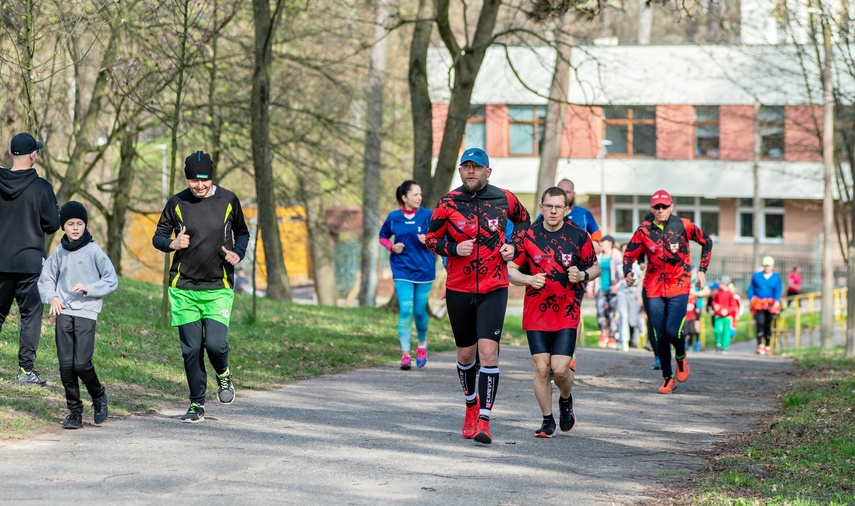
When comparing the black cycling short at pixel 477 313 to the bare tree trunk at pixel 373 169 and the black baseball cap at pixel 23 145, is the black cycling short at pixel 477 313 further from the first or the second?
the bare tree trunk at pixel 373 169

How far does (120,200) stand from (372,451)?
1800 centimetres

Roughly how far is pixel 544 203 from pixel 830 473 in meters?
2.78

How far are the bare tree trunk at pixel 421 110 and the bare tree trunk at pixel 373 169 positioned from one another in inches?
235

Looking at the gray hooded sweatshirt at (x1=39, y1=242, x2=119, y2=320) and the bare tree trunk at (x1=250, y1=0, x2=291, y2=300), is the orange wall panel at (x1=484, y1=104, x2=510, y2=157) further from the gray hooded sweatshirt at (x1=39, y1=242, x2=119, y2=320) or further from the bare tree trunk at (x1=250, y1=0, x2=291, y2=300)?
the gray hooded sweatshirt at (x1=39, y1=242, x2=119, y2=320)

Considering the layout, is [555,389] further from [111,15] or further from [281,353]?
[111,15]

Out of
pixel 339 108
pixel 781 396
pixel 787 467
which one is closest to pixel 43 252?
pixel 787 467

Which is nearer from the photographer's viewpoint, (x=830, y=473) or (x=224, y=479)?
(x=224, y=479)

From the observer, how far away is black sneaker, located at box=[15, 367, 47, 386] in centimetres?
955

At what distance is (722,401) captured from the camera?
37.8 feet

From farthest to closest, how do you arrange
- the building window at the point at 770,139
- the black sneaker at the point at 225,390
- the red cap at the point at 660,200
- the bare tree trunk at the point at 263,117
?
the building window at the point at 770,139 → the bare tree trunk at the point at 263,117 → the red cap at the point at 660,200 → the black sneaker at the point at 225,390

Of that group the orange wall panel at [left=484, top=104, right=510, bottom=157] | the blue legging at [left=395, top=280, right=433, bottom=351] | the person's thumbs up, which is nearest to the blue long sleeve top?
the blue legging at [left=395, top=280, right=433, bottom=351]

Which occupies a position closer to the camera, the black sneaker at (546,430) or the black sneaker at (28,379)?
the black sneaker at (546,430)

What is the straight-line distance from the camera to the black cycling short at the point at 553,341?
8.56 meters

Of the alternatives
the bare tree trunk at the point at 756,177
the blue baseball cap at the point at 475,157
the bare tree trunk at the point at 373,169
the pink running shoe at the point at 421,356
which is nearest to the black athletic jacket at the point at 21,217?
the blue baseball cap at the point at 475,157
